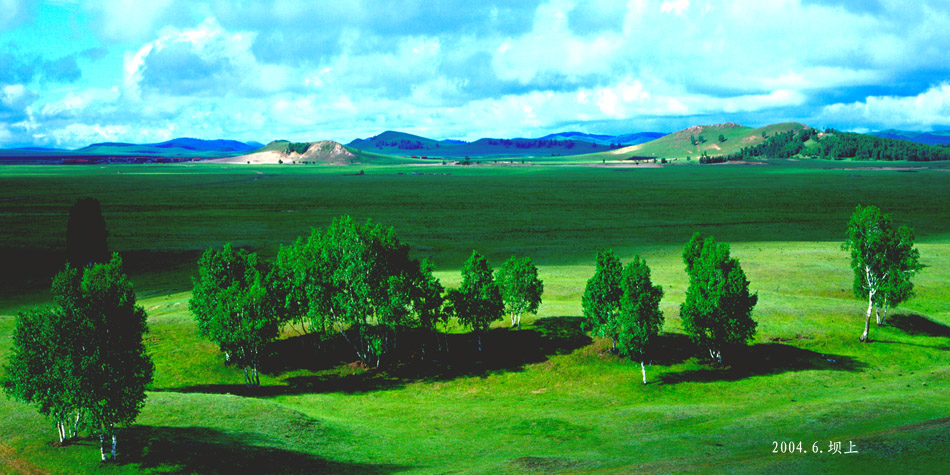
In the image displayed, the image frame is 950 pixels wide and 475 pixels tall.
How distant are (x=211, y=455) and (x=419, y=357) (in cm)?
2726

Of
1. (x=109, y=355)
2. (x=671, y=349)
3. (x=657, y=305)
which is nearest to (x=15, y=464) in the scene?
(x=109, y=355)

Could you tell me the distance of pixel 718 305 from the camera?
2037 inches

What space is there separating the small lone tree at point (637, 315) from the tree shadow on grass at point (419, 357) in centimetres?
799

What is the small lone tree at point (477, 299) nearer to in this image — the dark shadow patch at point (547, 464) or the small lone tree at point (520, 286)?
the small lone tree at point (520, 286)

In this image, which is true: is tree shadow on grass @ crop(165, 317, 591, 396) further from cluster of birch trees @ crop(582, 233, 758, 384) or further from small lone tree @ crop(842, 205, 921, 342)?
small lone tree @ crop(842, 205, 921, 342)

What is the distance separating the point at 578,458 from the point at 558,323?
30.0 m

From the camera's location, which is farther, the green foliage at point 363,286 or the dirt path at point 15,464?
the green foliage at point 363,286

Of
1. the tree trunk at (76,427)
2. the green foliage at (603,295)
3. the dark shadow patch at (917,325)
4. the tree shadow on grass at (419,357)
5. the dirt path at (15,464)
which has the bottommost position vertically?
the tree shadow on grass at (419,357)

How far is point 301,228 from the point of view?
488ft

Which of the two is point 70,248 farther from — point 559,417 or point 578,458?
point 578,458

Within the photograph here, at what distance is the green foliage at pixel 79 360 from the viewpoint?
31.8 metres

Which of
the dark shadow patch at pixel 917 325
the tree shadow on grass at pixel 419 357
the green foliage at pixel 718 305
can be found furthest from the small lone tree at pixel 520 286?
the dark shadow patch at pixel 917 325

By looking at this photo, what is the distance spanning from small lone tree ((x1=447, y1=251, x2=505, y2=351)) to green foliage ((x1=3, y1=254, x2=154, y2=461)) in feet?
99.1

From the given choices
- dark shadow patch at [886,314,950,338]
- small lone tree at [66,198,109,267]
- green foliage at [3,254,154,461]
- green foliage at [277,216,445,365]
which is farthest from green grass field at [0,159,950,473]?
small lone tree at [66,198,109,267]
